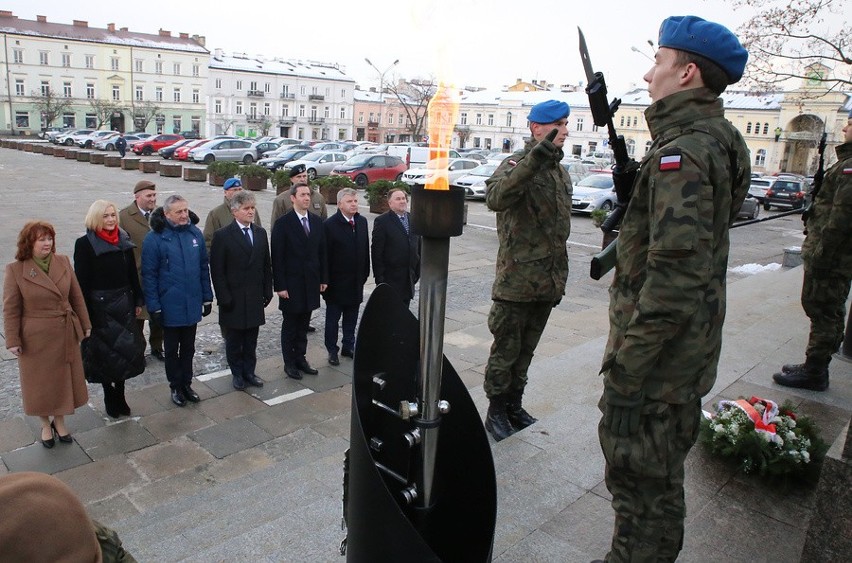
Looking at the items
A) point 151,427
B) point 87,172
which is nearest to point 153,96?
point 87,172

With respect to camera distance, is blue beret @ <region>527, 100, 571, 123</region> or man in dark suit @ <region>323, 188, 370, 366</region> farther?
man in dark suit @ <region>323, 188, 370, 366</region>

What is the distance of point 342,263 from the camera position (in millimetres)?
6578

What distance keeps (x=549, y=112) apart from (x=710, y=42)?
5.55 feet

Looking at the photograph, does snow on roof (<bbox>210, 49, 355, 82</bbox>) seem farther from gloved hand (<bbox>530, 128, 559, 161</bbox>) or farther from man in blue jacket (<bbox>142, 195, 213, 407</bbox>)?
gloved hand (<bbox>530, 128, 559, 161</bbox>)

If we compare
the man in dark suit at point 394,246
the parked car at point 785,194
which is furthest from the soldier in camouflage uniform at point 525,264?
the parked car at point 785,194

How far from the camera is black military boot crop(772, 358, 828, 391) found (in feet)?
16.2

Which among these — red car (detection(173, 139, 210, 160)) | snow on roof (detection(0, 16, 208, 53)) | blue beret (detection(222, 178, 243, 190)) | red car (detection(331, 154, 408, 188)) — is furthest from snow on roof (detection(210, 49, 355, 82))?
blue beret (detection(222, 178, 243, 190))

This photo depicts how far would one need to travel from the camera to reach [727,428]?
11.7 ft

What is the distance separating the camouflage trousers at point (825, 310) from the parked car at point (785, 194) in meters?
28.3

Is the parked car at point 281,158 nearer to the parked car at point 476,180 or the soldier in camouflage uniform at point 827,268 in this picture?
the parked car at point 476,180

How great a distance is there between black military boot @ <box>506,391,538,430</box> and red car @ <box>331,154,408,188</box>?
2152 cm

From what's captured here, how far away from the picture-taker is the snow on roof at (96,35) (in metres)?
68.2

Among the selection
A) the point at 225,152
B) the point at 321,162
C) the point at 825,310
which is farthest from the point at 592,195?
the point at 225,152

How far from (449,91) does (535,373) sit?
14.0 feet
